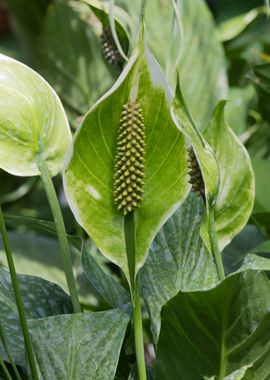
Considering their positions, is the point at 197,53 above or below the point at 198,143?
below

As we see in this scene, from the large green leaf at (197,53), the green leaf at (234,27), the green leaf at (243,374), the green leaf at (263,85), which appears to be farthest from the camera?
the green leaf at (234,27)

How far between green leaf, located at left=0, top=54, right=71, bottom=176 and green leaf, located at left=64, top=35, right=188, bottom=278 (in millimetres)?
40

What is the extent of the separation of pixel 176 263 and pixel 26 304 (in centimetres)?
10

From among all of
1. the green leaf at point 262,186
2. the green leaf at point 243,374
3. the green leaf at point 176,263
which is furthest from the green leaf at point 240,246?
the green leaf at point 243,374

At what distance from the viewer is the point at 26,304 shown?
56cm

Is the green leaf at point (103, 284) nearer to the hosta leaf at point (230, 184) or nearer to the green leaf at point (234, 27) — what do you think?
the hosta leaf at point (230, 184)

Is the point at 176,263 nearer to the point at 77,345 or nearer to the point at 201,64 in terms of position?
the point at 77,345

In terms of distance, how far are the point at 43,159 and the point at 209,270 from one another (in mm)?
128

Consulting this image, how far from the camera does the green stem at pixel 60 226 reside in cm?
52

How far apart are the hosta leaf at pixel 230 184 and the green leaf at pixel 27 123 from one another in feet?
0.31

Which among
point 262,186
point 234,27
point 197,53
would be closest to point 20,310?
point 262,186

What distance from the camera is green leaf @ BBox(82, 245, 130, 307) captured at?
551 millimetres

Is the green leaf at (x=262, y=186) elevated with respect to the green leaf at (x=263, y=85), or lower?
lower

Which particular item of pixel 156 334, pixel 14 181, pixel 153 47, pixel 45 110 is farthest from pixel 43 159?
pixel 14 181
